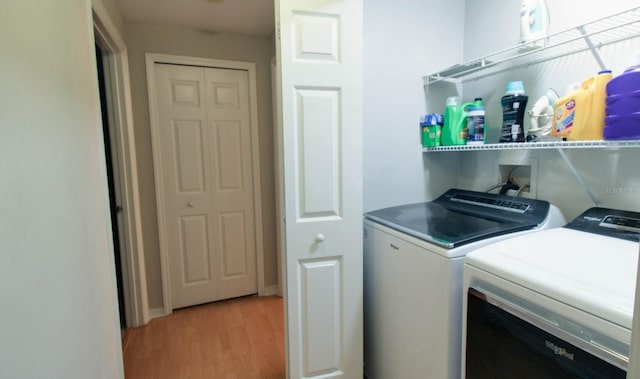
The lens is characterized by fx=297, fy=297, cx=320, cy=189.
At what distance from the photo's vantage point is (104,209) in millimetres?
1469

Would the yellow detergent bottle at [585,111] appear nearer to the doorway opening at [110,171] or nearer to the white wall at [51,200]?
the white wall at [51,200]

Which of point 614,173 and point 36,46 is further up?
point 36,46

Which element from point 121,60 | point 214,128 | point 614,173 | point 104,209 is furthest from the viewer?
point 214,128

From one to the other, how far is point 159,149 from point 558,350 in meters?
2.59

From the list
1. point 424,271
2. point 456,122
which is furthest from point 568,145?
point 424,271

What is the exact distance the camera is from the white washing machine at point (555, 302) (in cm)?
66

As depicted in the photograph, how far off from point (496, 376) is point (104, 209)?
1773 mm

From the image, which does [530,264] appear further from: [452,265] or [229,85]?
[229,85]

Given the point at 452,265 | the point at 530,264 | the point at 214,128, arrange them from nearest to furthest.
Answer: the point at 530,264 → the point at 452,265 → the point at 214,128

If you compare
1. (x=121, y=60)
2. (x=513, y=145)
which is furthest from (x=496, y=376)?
(x=121, y=60)

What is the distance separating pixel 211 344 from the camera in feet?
6.88

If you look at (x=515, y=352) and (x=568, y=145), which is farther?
(x=568, y=145)

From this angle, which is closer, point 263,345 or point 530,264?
point 530,264

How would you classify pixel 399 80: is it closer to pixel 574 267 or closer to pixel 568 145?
pixel 568 145
